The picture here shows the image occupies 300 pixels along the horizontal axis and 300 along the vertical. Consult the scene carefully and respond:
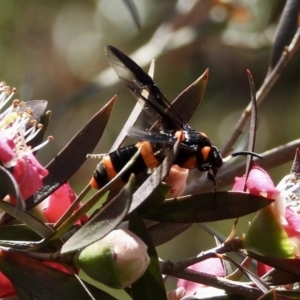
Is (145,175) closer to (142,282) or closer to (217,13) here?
(142,282)

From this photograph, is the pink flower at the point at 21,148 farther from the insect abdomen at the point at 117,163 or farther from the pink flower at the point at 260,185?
the pink flower at the point at 260,185

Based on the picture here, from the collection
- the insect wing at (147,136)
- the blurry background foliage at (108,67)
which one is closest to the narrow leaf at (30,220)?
the insect wing at (147,136)

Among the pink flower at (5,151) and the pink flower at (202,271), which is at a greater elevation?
the pink flower at (5,151)

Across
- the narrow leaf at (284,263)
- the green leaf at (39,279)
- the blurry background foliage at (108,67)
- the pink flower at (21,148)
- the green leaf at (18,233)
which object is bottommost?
the blurry background foliage at (108,67)

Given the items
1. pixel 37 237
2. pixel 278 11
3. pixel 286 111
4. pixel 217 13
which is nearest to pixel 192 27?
pixel 217 13

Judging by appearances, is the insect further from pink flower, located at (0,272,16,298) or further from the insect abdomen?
pink flower, located at (0,272,16,298)

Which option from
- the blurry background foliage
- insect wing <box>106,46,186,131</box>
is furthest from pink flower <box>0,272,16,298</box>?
the blurry background foliage

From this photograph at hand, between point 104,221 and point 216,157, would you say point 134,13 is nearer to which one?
point 216,157
